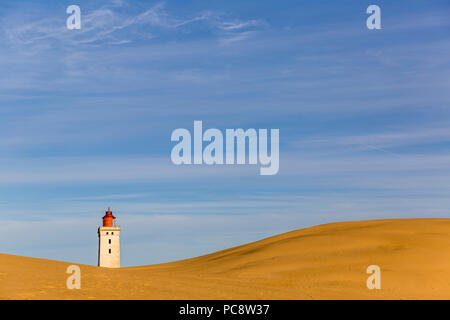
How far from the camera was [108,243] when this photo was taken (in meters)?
72.6

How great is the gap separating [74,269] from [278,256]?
15.4 m

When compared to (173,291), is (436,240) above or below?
above

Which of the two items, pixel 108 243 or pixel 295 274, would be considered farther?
pixel 108 243

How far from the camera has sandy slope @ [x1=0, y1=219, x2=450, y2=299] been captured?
25.0 metres

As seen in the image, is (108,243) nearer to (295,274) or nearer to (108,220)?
(108,220)

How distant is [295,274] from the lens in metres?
33.8

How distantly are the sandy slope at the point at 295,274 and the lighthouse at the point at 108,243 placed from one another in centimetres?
3085

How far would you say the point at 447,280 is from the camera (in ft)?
109

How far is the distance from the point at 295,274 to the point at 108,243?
43.0 metres

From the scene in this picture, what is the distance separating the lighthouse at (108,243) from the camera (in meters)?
71.5

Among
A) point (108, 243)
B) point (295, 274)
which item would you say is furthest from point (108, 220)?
point (295, 274)

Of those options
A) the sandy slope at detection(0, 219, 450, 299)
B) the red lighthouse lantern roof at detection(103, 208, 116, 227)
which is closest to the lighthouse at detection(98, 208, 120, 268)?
the red lighthouse lantern roof at detection(103, 208, 116, 227)
